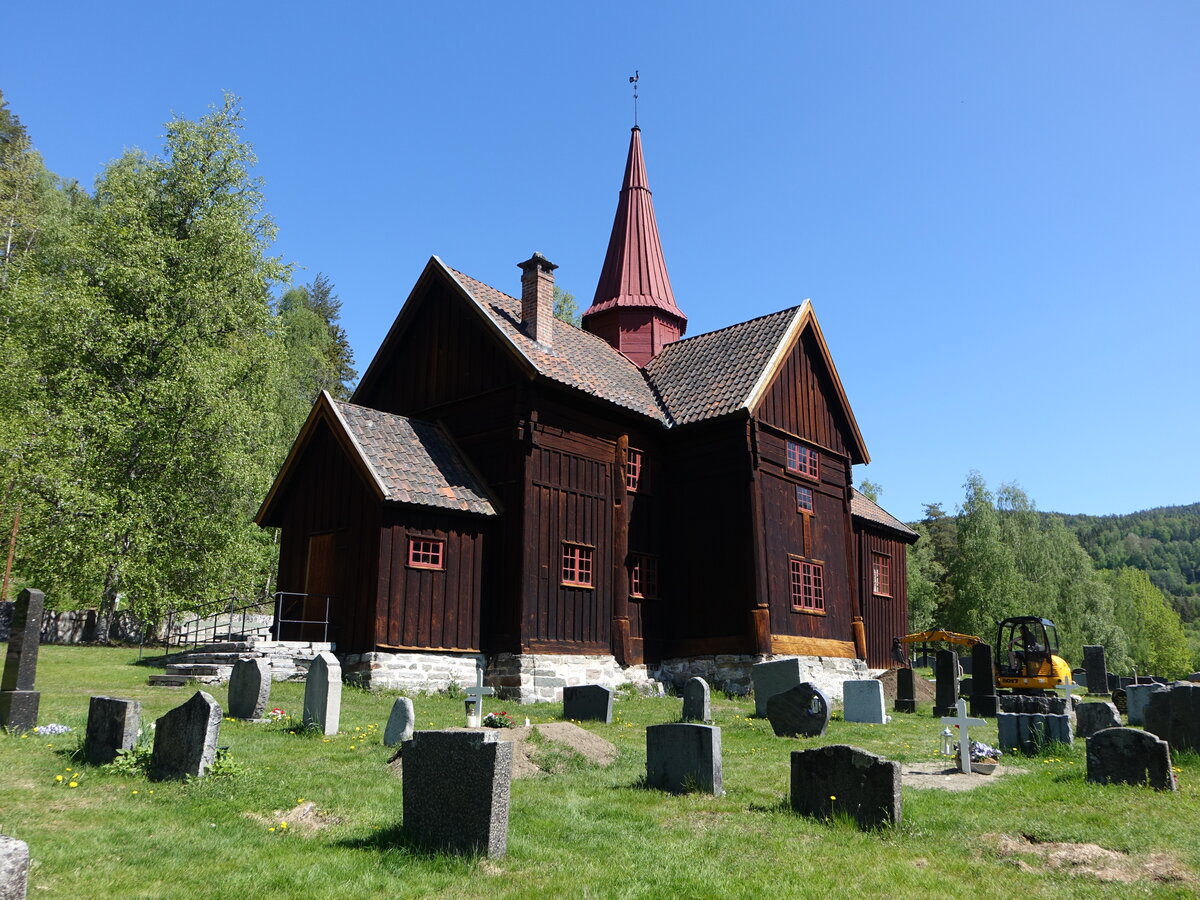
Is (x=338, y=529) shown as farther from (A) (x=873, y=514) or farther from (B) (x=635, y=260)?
(A) (x=873, y=514)

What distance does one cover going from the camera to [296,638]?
20.6 m

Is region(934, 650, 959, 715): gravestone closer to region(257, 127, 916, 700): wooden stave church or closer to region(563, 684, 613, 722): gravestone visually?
region(257, 127, 916, 700): wooden stave church

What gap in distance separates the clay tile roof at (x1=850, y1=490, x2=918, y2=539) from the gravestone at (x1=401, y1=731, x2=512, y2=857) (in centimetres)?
2329

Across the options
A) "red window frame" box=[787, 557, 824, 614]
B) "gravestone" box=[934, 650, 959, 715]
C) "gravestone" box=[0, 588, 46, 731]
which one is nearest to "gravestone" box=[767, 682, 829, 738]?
"gravestone" box=[934, 650, 959, 715]

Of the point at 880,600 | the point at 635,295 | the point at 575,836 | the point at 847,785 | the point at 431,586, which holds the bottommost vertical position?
the point at 575,836

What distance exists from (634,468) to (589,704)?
869 centimetres

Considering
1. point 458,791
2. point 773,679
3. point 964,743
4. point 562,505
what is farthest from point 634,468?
point 458,791

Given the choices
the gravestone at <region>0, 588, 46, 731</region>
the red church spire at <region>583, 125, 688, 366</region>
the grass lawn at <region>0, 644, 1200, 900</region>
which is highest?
the red church spire at <region>583, 125, 688, 366</region>

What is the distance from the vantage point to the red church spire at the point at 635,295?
97.5 feet

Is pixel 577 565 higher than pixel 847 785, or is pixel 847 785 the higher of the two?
pixel 577 565

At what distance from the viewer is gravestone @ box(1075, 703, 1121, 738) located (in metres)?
13.7

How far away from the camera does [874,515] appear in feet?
102

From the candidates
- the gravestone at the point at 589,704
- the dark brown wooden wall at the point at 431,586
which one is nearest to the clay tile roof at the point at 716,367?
the dark brown wooden wall at the point at 431,586

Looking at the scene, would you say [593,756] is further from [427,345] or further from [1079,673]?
[1079,673]
